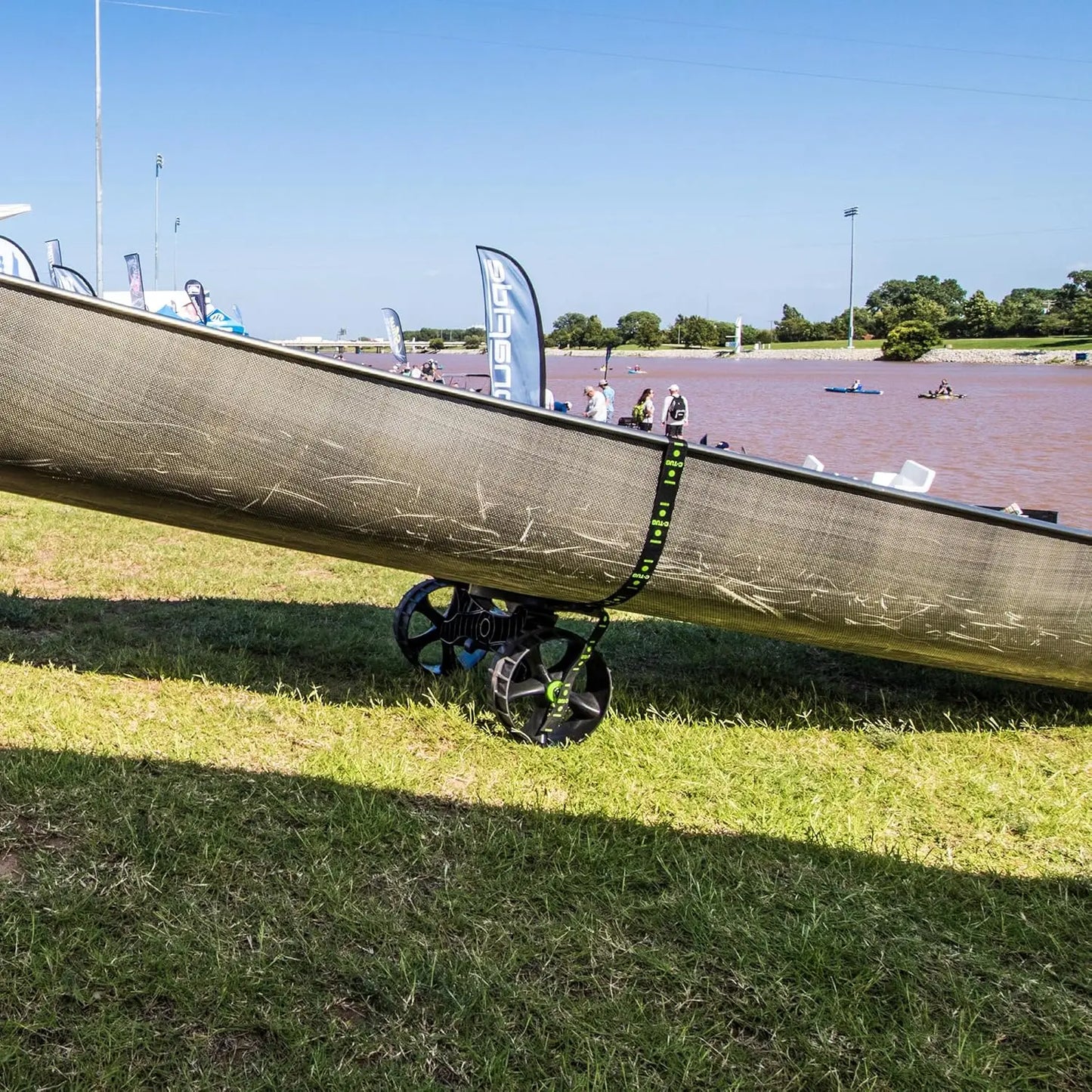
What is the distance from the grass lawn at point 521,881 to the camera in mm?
2281

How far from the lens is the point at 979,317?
112750 mm

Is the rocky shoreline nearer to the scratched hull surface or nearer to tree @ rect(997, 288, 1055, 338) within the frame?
tree @ rect(997, 288, 1055, 338)

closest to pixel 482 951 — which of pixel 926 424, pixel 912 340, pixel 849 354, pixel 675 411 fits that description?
pixel 675 411

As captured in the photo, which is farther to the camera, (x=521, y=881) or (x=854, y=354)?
(x=854, y=354)

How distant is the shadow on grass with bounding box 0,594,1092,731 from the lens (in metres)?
4.59

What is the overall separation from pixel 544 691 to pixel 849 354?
116 metres

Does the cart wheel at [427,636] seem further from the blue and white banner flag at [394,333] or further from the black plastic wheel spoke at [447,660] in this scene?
the blue and white banner flag at [394,333]

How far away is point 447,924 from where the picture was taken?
2758 mm

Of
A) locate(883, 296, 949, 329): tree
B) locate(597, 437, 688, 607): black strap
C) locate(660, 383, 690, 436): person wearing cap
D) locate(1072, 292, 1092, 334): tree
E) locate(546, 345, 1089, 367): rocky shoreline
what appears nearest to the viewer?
locate(597, 437, 688, 607): black strap

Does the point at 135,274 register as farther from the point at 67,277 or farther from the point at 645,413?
the point at 645,413

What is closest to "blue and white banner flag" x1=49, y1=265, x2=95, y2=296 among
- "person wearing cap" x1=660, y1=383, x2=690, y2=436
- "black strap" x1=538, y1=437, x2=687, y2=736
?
"person wearing cap" x1=660, y1=383, x2=690, y2=436

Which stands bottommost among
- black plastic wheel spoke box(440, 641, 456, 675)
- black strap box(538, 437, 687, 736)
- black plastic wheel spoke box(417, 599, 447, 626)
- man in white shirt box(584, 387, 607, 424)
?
black plastic wheel spoke box(440, 641, 456, 675)

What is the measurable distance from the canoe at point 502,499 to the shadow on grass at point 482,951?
2.85 ft

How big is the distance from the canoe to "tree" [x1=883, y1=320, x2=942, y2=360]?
10384 centimetres
